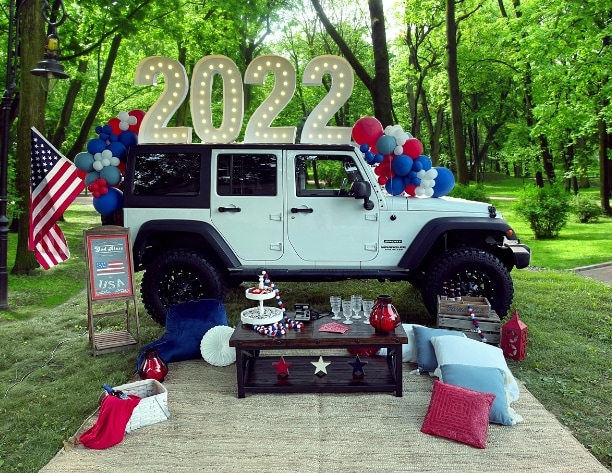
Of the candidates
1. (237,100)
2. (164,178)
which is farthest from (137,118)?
(237,100)

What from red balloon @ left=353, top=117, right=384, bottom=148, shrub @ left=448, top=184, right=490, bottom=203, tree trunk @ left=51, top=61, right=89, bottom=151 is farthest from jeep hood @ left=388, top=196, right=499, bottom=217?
tree trunk @ left=51, top=61, right=89, bottom=151

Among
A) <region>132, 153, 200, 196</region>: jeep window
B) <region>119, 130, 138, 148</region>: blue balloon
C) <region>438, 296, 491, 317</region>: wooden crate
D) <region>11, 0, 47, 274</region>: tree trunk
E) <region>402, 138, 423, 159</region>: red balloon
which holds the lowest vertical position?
<region>438, 296, 491, 317</region>: wooden crate

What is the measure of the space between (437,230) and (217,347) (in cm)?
259

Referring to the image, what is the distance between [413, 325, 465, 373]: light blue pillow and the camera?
15.3 feet

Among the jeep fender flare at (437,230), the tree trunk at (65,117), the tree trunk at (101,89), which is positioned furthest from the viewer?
Result: the tree trunk at (65,117)

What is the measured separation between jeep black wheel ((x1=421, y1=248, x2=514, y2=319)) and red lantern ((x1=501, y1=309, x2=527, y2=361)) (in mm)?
676

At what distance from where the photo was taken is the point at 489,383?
3826mm

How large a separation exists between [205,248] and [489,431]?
3549mm

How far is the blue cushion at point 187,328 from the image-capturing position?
5027 millimetres

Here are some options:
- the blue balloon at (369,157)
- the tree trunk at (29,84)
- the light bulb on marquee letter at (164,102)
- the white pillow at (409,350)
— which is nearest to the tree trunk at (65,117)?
the tree trunk at (29,84)

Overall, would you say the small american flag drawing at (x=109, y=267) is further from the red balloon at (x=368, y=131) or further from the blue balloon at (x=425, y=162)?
the blue balloon at (x=425, y=162)

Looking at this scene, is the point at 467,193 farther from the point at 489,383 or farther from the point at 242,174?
the point at 489,383

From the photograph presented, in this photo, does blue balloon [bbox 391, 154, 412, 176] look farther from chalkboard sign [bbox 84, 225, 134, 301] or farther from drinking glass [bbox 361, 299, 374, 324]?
chalkboard sign [bbox 84, 225, 134, 301]

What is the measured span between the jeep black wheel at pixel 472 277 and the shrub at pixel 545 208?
7.64 meters
